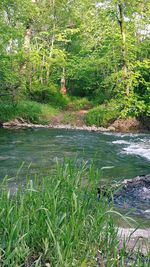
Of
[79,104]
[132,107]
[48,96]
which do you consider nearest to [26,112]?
[48,96]

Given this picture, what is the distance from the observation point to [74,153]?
12.8 m

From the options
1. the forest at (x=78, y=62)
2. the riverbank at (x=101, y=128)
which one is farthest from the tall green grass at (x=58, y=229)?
the riverbank at (x=101, y=128)

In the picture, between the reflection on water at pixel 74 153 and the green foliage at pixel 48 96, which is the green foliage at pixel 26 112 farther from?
the reflection on water at pixel 74 153

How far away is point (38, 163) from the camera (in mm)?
10594

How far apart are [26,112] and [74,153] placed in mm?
11160

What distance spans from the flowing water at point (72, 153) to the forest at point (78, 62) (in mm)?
5144

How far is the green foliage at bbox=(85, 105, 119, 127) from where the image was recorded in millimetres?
23141

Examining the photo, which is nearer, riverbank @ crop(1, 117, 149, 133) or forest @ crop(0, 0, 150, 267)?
forest @ crop(0, 0, 150, 267)

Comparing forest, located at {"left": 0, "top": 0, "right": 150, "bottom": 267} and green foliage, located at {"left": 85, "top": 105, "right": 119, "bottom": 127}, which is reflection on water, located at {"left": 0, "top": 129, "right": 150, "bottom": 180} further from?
green foliage, located at {"left": 85, "top": 105, "right": 119, "bottom": 127}

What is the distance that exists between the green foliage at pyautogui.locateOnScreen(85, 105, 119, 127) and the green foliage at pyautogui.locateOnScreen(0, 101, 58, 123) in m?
2.60

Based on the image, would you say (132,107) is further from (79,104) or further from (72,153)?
(72,153)

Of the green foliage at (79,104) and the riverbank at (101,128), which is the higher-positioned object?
the green foliage at (79,104)

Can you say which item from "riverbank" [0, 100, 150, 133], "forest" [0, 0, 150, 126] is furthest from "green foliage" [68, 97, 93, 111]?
"riverbank" [0, 100, 150, 133]

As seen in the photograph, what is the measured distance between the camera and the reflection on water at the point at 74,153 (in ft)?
32.6
